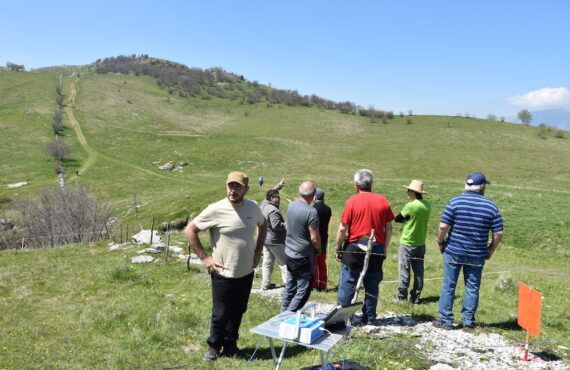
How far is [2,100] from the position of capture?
81.1 m

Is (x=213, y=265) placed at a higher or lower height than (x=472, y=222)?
lower

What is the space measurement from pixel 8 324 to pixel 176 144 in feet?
192

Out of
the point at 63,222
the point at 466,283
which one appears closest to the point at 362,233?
the point at 466,283

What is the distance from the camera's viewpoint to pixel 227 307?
5.91 metres

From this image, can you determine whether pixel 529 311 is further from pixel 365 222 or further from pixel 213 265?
pixel 213 265

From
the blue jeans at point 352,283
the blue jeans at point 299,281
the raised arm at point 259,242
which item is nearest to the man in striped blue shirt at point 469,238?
the blue jeans at point 352,283

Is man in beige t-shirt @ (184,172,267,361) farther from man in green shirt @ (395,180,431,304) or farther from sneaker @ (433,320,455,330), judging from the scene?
man in green shirt @ (395,180,431,304)

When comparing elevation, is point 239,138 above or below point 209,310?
above

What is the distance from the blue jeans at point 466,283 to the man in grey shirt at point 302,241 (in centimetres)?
245

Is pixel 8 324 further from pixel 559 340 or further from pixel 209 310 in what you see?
pixel 559 340

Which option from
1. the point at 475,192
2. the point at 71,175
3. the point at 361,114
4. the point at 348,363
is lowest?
the point at 71,175

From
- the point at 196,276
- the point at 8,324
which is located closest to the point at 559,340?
the point at 196,276

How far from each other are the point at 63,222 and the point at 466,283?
26.4 meters

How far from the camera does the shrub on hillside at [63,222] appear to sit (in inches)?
982
